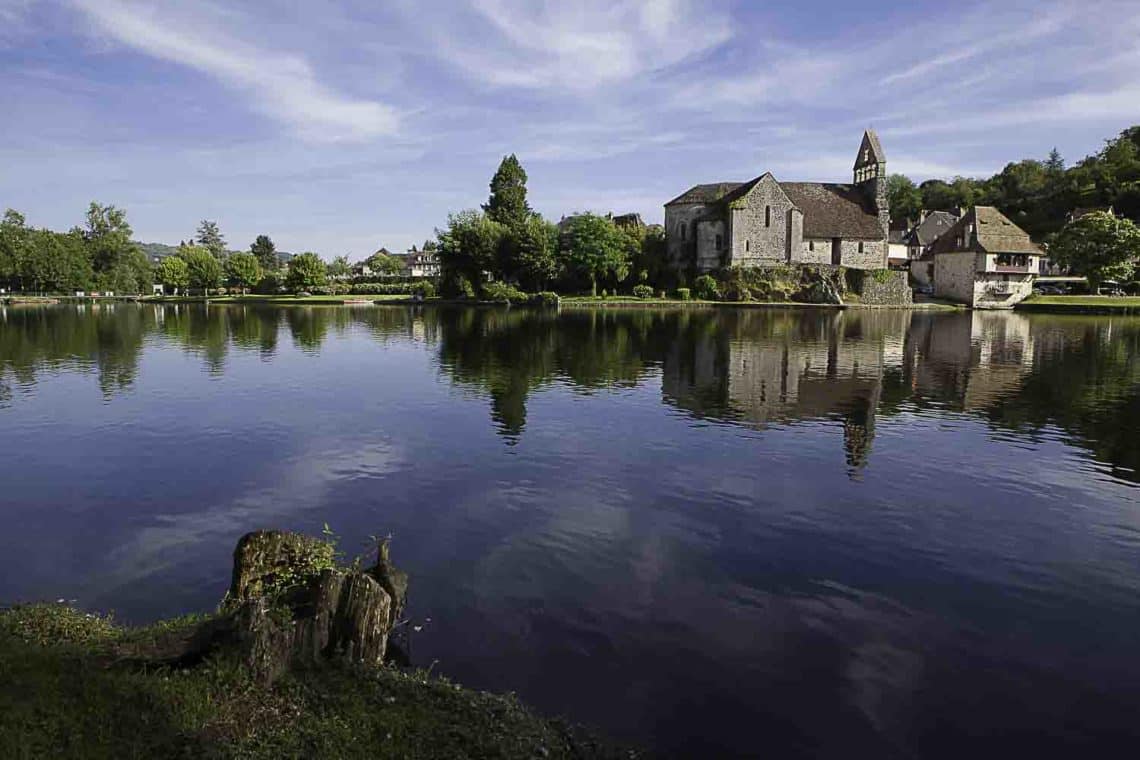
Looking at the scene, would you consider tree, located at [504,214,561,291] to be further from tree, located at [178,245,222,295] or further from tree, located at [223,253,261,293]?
tree, located at [178,245,222,295]

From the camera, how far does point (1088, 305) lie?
8444 centimetres

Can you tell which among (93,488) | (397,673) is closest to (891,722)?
(397,673)

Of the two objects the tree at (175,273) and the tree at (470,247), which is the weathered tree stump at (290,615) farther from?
the tree at (175,273)

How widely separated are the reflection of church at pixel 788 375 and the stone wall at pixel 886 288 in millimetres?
35484

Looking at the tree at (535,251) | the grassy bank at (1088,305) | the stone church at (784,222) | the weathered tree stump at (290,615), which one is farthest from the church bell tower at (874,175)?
the weathered tree stump at (290,615)

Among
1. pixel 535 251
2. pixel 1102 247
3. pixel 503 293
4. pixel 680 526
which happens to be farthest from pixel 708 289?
pixel 680 526

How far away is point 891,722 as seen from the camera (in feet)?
29.0

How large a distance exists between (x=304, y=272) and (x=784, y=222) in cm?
8179

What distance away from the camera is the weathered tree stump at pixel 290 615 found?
7.80 metres

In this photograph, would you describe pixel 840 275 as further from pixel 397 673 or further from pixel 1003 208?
pixel 397 673

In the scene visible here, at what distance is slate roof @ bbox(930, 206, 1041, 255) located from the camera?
92.2 m

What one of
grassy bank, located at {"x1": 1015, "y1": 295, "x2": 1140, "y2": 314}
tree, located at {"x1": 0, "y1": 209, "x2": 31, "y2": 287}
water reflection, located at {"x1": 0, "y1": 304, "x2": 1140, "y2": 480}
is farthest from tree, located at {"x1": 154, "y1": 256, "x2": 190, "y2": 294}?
grassy bank, located at {"x1": 1015, "y1": 295, "x2": 1140, "y2": 314}

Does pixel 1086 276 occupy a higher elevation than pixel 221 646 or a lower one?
higher

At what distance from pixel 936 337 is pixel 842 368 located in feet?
72.3
